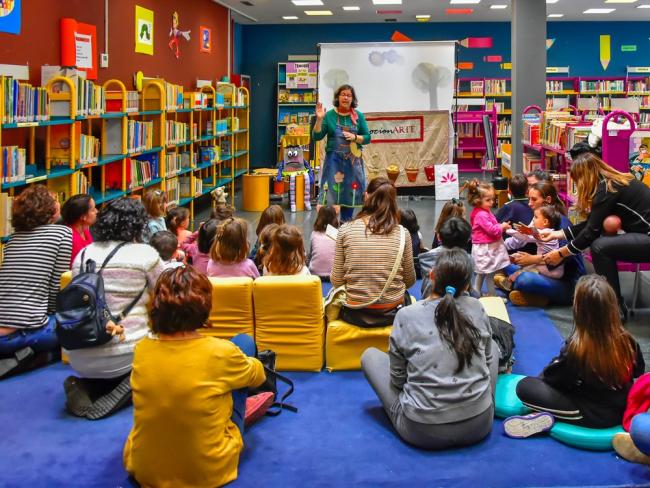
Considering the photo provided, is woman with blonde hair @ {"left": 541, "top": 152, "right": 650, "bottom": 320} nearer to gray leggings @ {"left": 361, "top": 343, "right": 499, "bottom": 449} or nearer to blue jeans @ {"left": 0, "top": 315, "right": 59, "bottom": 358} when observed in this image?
gray leggings @ {"left": 361, "top": 343, "right": 499, "bottom": 449}

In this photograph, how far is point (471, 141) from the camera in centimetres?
1734

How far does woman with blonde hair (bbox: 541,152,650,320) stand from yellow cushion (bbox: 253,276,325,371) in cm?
197

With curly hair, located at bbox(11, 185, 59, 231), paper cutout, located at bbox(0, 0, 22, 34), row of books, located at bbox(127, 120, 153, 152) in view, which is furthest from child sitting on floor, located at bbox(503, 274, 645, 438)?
row of books, located at bbox(127, 120, 153, 152)

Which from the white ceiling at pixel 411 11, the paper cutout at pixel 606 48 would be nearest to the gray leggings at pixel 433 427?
the white ceiling at pixel 411 11

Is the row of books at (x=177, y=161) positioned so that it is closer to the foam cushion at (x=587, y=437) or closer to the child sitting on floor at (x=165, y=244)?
the child sitting on floor at (x=165, y=244)

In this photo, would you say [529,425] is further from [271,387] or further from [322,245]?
[322,245]

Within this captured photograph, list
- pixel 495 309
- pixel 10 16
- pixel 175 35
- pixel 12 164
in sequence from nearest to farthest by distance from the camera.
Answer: pixel 495 309, pixel 12 164, pixel 10 16, pixel 175 35

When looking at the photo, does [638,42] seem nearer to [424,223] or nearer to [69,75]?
[424,223]

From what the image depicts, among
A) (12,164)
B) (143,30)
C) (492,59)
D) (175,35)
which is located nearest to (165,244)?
(12,164)

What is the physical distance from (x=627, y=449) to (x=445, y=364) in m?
0.81

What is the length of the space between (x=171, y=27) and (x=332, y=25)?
7.16m

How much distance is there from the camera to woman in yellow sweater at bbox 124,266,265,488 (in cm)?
271

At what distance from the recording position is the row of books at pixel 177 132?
9.23 meters

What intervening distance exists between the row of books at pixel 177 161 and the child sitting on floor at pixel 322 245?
13.6 feet
